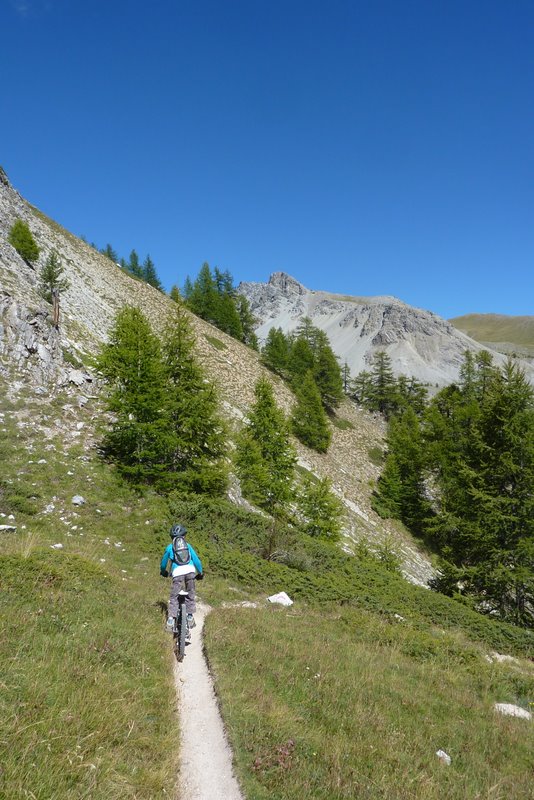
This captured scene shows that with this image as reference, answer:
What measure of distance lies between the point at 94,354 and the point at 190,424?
1300 cm

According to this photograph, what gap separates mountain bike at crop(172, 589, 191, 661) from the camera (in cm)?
772

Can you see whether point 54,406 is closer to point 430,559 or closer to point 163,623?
point 163,623

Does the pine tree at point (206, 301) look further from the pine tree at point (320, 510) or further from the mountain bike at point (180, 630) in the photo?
the mountain bike at point (180, 630)

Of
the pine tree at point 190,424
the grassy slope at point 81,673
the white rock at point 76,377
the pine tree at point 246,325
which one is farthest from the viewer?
the pine tree at point 246,325

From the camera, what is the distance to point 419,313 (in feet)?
488

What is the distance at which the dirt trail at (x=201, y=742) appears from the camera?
4551mm

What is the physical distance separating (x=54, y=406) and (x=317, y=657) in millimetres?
16974

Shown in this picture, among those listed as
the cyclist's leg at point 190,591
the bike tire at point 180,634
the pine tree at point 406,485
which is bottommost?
the pine tree at point 406,485

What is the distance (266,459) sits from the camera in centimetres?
2542

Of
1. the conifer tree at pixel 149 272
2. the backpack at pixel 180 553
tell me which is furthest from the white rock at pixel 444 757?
the conifer tree at pixel 149 272

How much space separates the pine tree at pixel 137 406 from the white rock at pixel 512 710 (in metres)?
13.5

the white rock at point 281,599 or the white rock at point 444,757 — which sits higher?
the white rock at point 444,757

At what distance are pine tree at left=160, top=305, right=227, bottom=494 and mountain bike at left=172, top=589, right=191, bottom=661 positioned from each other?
9677 millimetres

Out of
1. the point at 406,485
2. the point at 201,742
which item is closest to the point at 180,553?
the point at 201,742
